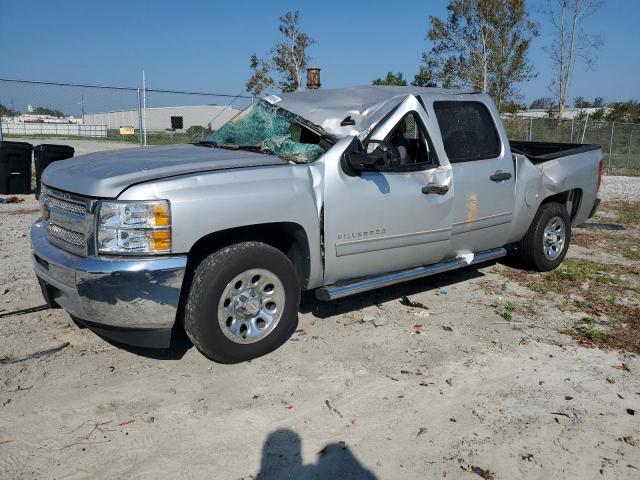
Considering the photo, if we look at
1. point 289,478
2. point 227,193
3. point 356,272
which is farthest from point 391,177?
point 289,478

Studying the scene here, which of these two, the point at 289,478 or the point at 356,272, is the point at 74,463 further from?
the point at 356,272

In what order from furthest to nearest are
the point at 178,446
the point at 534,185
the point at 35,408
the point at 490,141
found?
the point at 534,185
the point at 490,141
the point at 35,408
the point at 178,446

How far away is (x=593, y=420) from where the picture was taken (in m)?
3.28

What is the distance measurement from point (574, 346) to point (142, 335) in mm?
3209

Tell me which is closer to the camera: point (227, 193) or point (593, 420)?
point (593, 420)

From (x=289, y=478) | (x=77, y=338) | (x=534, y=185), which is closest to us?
(x=289, y=478)

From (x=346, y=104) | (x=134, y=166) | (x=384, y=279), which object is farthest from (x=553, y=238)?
(x=134, y=166)

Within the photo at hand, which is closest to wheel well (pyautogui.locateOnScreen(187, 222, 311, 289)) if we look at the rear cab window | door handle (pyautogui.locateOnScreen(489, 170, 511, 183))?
the rear cab window

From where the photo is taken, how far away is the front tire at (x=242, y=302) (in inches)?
139

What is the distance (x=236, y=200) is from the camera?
3.57 meters

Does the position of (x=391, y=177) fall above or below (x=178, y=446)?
above

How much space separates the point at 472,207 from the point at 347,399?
2.38 metres

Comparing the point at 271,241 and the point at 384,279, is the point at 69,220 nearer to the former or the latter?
the point at 271,241

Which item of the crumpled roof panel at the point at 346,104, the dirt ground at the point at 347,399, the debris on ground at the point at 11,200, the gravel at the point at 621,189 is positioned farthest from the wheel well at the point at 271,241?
→ the gravel at the point at 621,189
